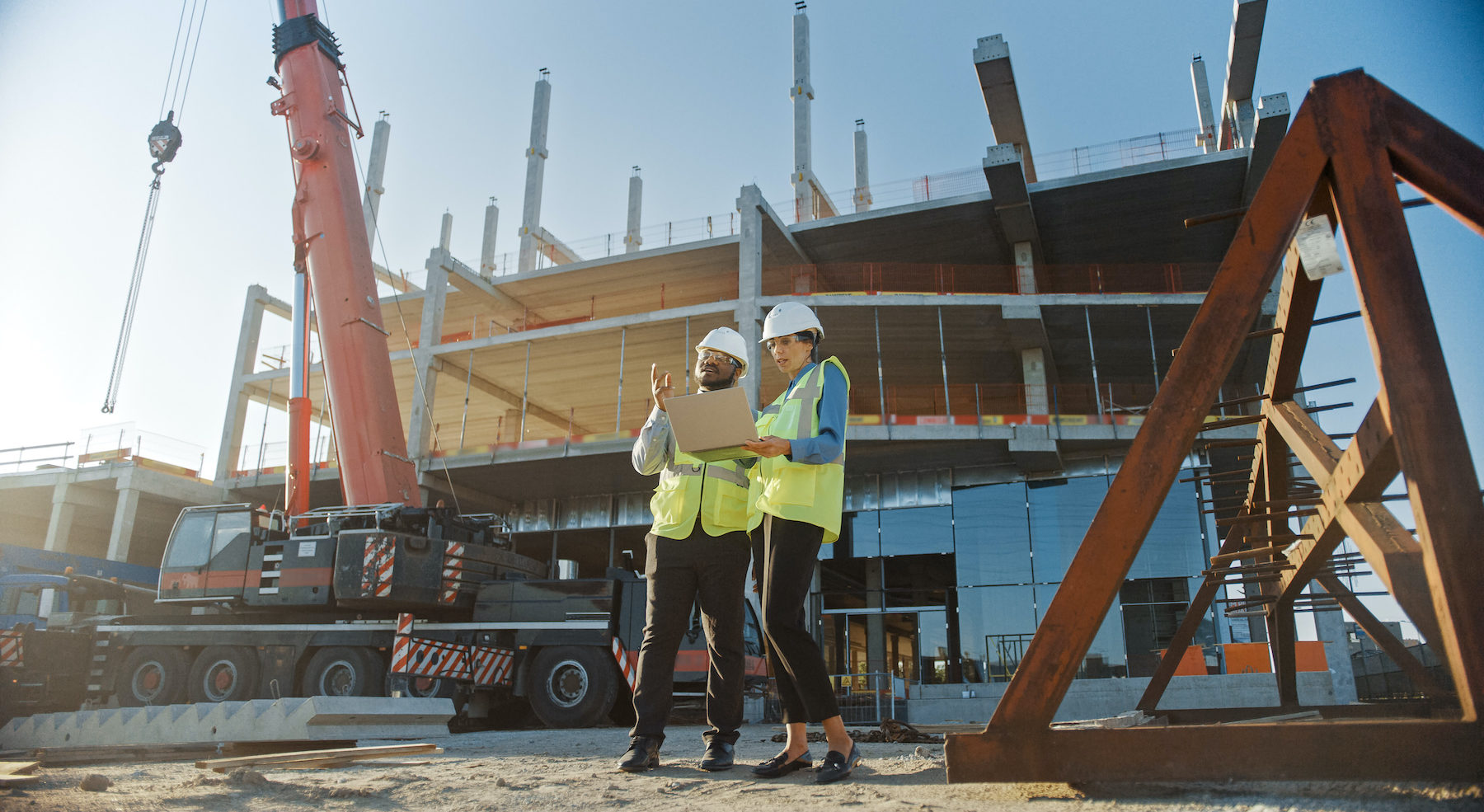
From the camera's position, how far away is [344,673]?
10.4 m

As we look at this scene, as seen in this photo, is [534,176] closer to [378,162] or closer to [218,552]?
[378,162]

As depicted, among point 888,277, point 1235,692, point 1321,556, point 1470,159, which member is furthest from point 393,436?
point 888,277

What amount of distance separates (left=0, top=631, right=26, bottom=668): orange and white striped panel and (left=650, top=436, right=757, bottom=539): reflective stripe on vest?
10.1 m

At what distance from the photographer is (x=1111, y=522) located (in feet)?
7.26

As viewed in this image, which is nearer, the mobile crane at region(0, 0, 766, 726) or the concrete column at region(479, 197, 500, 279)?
the mobile crane at region(0, 0, 766, 726)

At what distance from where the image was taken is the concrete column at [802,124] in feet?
74.6

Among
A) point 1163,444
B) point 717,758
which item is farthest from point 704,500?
point 1163,444

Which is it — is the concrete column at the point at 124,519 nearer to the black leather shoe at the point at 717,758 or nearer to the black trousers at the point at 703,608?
the black trousers at the point at 703,608

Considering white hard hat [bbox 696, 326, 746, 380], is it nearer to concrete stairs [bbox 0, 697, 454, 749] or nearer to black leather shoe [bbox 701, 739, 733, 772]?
black leather shoe [bbox 701, 739, 733, 772]

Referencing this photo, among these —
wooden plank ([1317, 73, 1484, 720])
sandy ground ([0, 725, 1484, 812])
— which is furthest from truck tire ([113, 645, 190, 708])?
wooden plank ([1317, 73, 1484, 720])

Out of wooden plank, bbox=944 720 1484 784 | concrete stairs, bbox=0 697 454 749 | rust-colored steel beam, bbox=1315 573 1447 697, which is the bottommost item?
concrete stairs, bbox=0 697 454 749

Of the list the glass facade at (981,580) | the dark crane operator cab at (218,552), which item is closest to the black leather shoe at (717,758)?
the dark crane operator cab at (218,552)

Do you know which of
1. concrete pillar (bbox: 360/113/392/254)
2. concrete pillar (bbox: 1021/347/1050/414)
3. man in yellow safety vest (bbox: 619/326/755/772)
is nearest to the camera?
man in yellow safety vest (bbox: 619/326/755/772)

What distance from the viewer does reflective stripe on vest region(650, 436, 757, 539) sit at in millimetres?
3539
